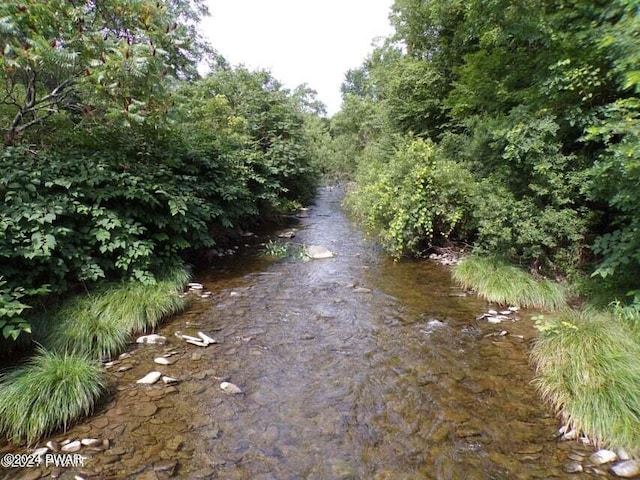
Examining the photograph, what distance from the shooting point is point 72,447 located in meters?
2.99

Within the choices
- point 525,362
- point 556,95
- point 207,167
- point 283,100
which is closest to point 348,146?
point 283,100

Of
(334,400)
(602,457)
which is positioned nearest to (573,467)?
(602,457)

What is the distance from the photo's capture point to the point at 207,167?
28.6 ft

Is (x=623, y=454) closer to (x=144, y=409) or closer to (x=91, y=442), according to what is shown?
(x=144, y=409)

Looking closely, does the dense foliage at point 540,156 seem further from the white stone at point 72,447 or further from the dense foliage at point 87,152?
the white stone at point 72,447

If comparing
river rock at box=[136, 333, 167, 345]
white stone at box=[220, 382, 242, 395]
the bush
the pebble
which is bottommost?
the pebble

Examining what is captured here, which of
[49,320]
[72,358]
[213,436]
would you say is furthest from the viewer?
[49,320]

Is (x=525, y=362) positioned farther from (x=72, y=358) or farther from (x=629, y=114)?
(x=72, y=358)

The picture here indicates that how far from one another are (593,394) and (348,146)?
28205 mm

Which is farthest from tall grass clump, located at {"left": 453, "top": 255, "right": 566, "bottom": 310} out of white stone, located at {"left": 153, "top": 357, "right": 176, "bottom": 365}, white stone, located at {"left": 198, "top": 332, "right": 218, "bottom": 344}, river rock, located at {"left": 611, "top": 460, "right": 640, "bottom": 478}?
white stone, located at {"left": 153, "top": 357, "right": 176, "bottom": 365}

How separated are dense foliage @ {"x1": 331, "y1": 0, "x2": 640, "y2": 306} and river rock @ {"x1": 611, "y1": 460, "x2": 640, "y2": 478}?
2427 mm

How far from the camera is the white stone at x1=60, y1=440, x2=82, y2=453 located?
9.71ft

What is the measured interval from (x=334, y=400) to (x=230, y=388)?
→ 1.24 m

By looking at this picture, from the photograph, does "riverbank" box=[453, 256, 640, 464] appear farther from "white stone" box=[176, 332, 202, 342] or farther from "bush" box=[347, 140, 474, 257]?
"white stone" box=[176, 332, 202, 342]
